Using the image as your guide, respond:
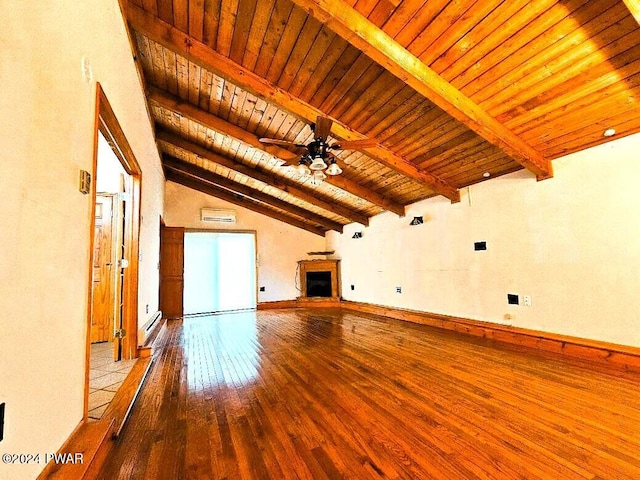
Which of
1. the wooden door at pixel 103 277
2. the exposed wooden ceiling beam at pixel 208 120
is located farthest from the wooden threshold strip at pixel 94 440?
the exposed wooden ceiling beam at pixel 208 120

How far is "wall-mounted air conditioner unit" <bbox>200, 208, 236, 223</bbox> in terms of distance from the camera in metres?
7.33

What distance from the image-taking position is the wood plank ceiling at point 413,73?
2.12 metres

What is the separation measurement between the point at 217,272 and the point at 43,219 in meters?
8.06

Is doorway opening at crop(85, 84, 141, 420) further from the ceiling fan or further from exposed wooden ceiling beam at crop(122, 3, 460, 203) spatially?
the ceiling fan

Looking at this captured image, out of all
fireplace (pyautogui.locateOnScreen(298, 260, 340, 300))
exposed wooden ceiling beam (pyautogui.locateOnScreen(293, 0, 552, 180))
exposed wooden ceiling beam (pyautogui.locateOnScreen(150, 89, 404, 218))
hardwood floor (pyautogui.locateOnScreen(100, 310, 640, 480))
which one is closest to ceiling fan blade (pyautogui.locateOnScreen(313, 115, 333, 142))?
exposed wooden ceiling beam (pyautogui.locateOnScreen(293, 0, 552, 180))

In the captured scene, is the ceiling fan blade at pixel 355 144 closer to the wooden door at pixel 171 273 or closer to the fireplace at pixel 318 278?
the wooden door at pixel 171 273

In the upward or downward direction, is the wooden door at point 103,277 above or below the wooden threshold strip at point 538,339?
above

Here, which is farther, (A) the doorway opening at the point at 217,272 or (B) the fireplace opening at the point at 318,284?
(A) the doorway opening at the point at 217,272

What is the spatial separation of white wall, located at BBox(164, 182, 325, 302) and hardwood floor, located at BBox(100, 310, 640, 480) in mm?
4377

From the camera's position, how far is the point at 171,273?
6348 millimetres

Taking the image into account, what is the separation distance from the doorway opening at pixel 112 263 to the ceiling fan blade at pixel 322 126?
1718 mm

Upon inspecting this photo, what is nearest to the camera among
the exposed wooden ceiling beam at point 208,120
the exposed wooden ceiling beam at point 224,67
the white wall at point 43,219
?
the white wall at point 43,219

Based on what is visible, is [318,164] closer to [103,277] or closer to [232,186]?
[103,277]

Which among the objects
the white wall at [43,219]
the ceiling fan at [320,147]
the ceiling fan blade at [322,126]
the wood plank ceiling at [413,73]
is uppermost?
the wood plank ceiling at [413,73]
